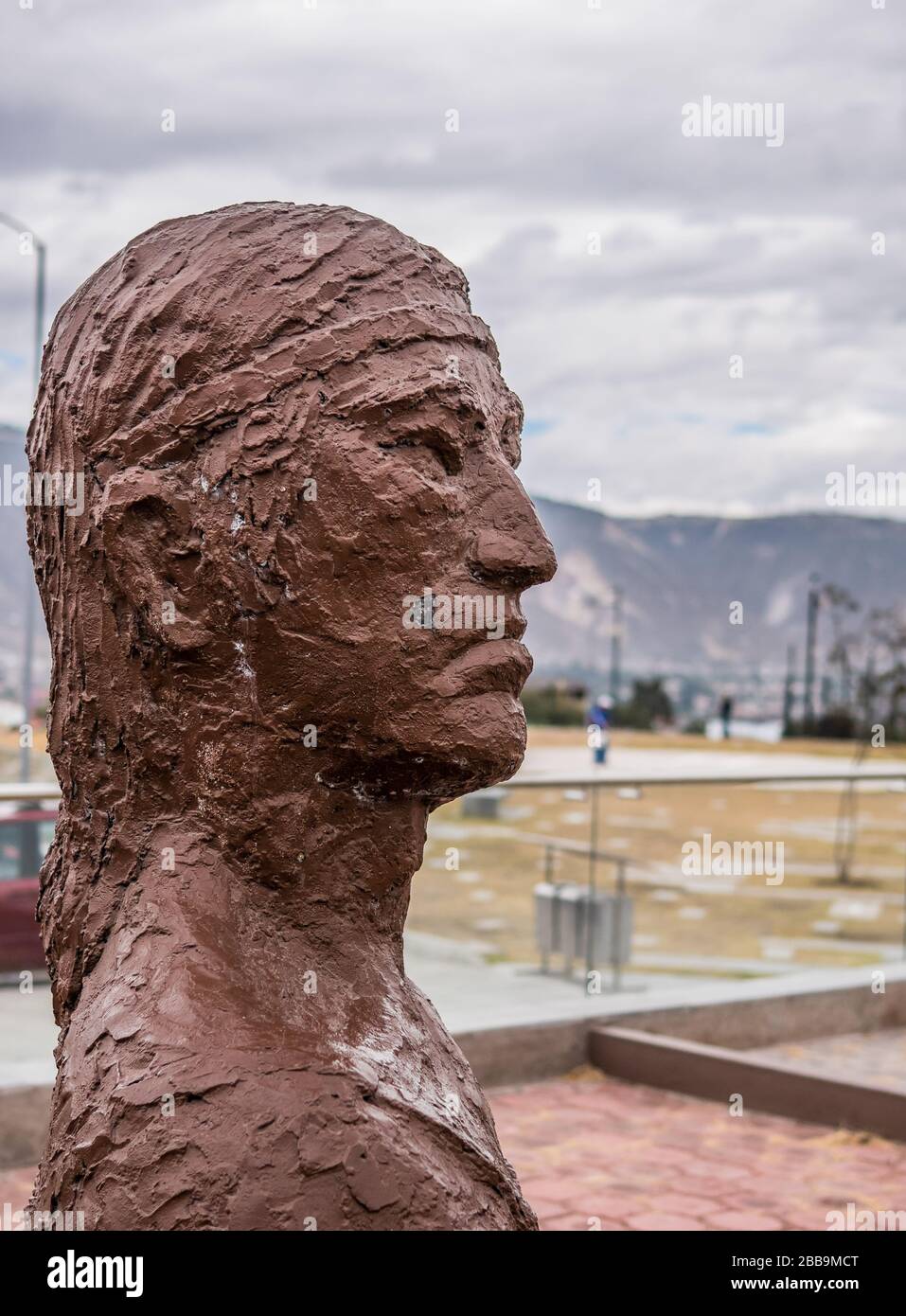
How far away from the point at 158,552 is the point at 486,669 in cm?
53

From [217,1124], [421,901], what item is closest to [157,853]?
[217,1124]

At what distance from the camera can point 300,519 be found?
7.64 ft

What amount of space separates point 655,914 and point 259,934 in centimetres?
510

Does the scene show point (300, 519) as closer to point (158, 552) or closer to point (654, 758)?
point (158, 552)

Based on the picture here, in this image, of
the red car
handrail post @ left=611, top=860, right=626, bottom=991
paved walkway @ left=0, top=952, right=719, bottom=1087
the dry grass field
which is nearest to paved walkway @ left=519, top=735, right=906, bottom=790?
the dry grass field

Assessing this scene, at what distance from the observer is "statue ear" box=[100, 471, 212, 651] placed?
237 centimetres

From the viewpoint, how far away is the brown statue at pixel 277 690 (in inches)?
90.0

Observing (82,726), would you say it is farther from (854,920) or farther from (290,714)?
(854,920)

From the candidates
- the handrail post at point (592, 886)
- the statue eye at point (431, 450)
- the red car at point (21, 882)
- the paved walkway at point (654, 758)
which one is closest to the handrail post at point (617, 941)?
the handrail post at point (592, 886)

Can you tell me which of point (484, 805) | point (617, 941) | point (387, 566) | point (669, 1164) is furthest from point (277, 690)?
point (617, 941)

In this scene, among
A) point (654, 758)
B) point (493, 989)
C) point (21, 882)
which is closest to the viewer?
point (21, 882)

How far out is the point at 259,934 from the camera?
246 centimetres

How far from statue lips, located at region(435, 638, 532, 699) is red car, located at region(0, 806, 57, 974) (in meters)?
3.62

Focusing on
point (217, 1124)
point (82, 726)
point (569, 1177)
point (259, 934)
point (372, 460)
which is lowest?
point (569, 1177)
